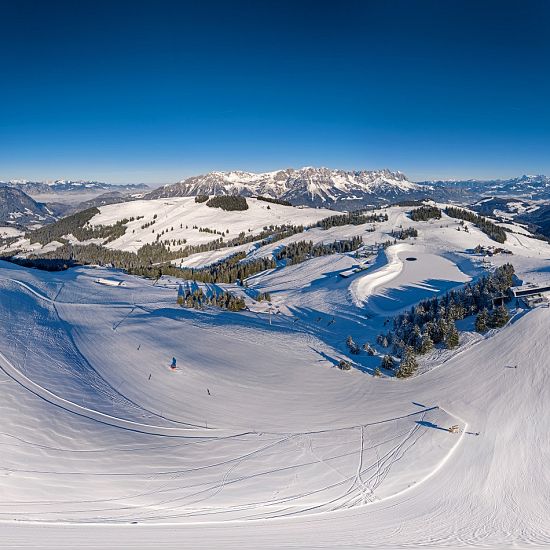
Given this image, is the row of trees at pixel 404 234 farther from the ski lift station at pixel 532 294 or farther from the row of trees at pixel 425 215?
the ski lift station at pixel 532 294

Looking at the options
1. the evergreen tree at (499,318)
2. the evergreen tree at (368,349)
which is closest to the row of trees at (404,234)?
the evergreen tree at (499,318)

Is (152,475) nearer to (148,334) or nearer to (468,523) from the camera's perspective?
(468,523)

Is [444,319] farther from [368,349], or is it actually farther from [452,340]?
[368,349]

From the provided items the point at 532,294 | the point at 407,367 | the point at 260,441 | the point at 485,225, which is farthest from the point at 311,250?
the point at 260,441

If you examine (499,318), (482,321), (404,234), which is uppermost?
(404,234)

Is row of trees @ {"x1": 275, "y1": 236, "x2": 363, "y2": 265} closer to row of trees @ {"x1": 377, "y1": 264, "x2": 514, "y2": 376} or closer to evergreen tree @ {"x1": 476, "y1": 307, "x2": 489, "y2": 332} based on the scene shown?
row of trees @ {"x1": 377, "y1": 264, "x2": 514, "y2": 376}

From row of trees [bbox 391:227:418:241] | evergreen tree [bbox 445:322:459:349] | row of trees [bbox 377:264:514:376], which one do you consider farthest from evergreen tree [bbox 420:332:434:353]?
row of trees [bbox 391:227:418:241]

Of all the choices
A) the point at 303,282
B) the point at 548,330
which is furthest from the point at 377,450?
the point at 303,282
